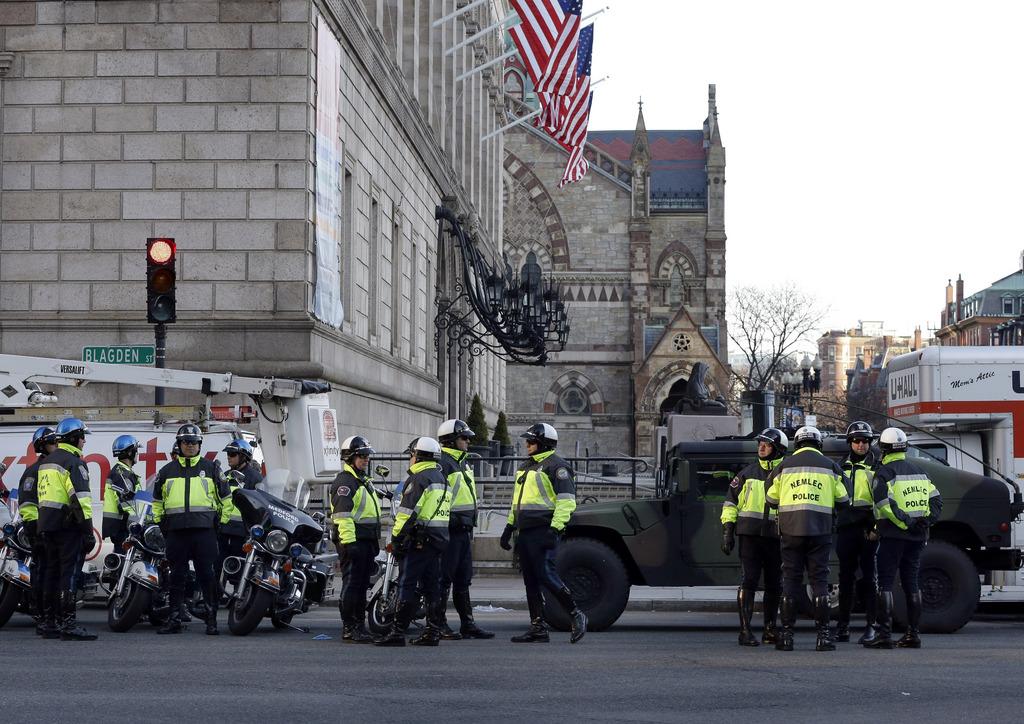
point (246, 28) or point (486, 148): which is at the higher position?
point (486, 148)

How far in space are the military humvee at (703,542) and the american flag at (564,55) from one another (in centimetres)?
1891

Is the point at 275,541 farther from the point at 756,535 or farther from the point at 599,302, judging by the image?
the point at 599,302

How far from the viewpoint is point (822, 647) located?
43.4 ft

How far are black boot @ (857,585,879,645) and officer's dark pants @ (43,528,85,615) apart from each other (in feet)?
22.5

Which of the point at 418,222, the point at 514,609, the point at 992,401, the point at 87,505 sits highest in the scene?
the point at 418,222

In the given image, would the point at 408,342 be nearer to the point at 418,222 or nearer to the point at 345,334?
the point at 418,222

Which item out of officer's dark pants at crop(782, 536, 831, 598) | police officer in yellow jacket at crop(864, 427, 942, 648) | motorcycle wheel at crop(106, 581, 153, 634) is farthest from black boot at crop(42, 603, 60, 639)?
police officer in yellow jacket at crop(864, 427, 942, 648)

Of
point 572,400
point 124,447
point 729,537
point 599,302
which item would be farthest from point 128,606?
point 599,302

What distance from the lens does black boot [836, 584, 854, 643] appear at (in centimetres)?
1420

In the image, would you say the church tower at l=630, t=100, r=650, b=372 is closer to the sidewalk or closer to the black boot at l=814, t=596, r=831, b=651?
the sidewalk

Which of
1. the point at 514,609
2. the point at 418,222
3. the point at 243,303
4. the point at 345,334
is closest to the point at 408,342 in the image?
the point at 418,222

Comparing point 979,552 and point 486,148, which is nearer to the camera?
point 979,552

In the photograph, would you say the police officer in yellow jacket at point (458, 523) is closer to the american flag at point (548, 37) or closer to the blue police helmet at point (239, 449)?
the blue police helmet at point (239, 449)

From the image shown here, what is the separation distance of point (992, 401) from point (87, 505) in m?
9.79
